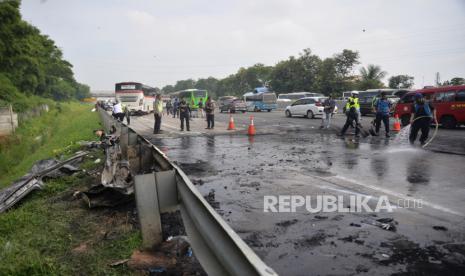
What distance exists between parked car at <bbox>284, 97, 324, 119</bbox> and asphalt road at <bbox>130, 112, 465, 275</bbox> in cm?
1550

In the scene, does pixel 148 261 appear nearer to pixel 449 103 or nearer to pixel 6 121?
pixel 449 103

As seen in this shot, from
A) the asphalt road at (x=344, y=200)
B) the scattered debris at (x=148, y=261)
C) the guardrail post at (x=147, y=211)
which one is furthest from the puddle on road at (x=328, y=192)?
the guardrail post at (x=147, y=211)

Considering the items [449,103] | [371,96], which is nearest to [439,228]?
[449,103]

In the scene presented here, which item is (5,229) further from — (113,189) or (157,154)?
(157,154)

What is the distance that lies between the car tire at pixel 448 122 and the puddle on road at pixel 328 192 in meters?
6.71

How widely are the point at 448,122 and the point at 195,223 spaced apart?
1872 cm

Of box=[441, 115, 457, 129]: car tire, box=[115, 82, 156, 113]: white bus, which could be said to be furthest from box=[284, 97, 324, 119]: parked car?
box=[115, 82, 156, 113]: white bus

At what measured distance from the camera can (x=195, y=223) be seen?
10.8 feet

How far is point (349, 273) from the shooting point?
11.8 ft

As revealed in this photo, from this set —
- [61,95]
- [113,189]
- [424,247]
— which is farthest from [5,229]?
[61,95]

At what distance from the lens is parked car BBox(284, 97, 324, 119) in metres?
28.6

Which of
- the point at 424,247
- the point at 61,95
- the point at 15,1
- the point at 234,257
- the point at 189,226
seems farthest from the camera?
the point at 61,95

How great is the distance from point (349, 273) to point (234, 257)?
183 centimetres

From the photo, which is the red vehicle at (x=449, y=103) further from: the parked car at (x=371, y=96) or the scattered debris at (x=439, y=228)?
the scattered debris at (x=439, y=228)
